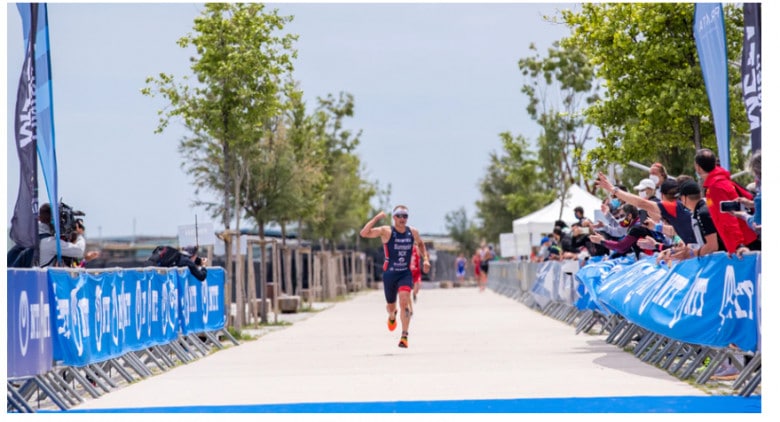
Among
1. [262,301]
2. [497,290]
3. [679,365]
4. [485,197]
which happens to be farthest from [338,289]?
[679,365]

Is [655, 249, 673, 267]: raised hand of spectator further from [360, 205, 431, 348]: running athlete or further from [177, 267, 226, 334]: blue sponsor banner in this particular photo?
[177, 267, 226, 334]: blue sponsor banner

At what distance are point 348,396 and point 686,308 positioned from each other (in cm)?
345

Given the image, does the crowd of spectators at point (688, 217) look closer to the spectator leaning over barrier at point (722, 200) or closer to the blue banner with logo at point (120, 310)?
the spectator leaning over barrier at point (722, 200)

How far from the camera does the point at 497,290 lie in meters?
52.3

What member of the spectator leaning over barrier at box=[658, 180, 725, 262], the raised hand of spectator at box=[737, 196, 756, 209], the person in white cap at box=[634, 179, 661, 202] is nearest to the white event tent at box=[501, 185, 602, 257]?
the person in white cap at box=[634, 179, 661, 202]

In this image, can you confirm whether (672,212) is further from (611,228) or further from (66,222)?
(66,222)

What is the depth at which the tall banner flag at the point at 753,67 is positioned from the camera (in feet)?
36.4

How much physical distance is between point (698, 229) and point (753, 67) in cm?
156

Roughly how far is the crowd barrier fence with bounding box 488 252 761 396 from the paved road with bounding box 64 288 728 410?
0.32 metres

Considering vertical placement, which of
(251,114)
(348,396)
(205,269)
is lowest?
(348,396)

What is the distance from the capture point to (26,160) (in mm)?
12156

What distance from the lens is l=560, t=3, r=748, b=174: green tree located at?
22.3 metres

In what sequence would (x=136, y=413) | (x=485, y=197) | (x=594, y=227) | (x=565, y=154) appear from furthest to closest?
(x=485, y=197)
(x=565, y=154)
(x=594, y=227)
(x=136, y=413)

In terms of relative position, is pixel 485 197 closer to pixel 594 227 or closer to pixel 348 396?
pixel 594 227
